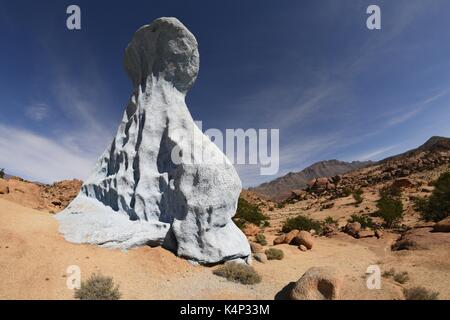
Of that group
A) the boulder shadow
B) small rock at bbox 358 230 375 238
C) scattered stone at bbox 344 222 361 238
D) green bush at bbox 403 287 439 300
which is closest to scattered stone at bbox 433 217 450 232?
Result: small rock at bbox 358 230 375 238

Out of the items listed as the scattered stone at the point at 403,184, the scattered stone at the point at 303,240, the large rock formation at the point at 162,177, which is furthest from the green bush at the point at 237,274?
the scattered stone at the point at 403,184

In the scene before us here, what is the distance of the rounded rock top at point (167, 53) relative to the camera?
1078 centimetres

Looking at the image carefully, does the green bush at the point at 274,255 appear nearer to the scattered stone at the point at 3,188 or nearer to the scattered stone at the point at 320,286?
the scattered stone at the point at 320,286

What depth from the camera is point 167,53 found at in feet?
36.1

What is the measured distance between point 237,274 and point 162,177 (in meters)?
4.21

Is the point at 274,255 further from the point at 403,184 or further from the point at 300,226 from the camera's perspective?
the point at 403,184

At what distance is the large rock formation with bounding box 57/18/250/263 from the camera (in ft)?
28.1

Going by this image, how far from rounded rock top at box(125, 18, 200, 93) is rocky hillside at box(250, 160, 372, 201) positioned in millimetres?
119039

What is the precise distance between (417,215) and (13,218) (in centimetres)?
2330

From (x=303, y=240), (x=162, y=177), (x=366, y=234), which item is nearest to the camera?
(x=162, y=177)

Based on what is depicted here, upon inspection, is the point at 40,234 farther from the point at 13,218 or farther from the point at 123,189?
the point at 123,189

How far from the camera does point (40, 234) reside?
318 inches

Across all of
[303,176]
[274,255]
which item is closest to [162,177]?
[274,255]

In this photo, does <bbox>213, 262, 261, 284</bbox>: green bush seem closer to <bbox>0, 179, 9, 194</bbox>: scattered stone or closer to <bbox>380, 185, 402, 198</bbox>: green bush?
<bbox>0, 179, 9, 194</bbox>: scattered stone
